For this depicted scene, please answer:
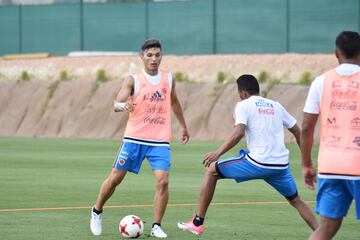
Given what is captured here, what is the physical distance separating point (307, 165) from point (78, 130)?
38825mm

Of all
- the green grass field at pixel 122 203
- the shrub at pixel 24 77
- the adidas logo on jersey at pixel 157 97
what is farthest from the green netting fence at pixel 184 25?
the adidas logo on jersey at pixel 157 97

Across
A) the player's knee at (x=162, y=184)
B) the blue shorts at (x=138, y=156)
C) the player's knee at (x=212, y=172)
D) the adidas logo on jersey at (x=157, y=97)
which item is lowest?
the player's knee at (x=162, y=184)

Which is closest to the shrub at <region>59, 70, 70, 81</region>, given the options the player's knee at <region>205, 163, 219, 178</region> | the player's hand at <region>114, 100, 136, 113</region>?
the player's hand at <region>114, 100, 136, 113</region>

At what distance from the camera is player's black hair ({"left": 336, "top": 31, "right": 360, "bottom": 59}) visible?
10.1 metres

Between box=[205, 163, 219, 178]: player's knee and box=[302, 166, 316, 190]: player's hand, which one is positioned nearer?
box=[302, 166, 316, 190]: player's hand

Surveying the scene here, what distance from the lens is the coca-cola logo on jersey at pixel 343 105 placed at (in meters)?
10.1

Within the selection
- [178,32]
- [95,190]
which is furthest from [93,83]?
[95,190]

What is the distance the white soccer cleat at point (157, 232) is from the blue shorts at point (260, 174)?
98cm

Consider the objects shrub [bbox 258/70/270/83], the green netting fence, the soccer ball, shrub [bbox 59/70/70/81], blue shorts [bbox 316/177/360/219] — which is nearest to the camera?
blue shorts [bbox 316/177/360/219]

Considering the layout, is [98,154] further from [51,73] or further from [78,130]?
[51,73]

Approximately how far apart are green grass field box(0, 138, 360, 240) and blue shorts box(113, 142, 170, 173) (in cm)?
82

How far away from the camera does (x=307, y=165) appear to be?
1016cm

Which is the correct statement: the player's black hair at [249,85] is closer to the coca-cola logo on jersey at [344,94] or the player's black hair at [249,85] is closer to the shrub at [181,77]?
the coca-cola logo on jersey at [344,94]

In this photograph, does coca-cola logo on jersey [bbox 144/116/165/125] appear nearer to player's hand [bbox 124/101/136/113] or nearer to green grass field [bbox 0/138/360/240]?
player's hand [bbox 124/101/136/113]
